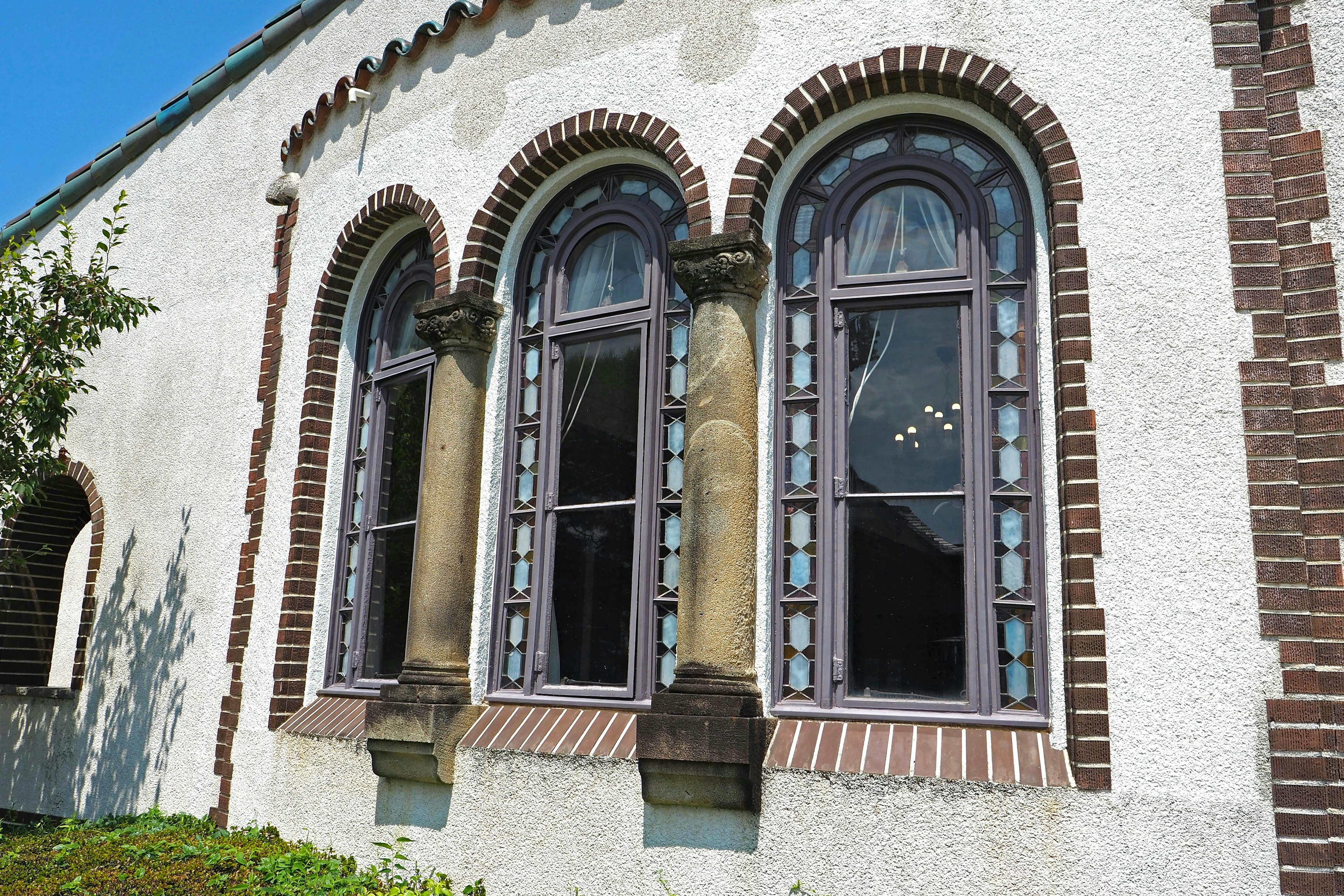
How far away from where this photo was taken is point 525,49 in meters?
6.50

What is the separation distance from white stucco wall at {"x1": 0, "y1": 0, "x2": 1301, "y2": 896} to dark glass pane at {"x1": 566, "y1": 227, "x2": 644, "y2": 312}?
1.32 ft

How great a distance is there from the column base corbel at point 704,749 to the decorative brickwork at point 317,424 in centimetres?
288

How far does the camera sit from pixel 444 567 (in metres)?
6.09

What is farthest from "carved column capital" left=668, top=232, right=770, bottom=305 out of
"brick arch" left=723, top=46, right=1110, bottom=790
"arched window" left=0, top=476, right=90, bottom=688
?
"arched window" left=0, top=476, right=90, bottom=688

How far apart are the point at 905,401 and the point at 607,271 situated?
189cm

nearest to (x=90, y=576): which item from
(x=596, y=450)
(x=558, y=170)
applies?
(x=596, y=450)

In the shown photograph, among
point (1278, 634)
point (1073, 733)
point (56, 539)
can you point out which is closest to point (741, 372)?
point (1073, 733)

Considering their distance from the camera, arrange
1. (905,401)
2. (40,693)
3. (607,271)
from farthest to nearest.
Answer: (40,693)
(607,271)
(905,401)

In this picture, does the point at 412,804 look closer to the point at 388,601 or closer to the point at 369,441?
the point at 388,601

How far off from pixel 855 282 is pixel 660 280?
1070mm

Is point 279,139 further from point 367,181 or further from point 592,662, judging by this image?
point 592,662

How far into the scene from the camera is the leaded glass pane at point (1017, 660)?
15.6ft

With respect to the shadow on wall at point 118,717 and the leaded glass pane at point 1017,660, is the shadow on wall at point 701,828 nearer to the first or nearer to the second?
the leaded glass pane at point 1017,660

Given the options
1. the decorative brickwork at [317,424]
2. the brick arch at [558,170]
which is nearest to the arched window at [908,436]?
the brick arch at [558,170]
